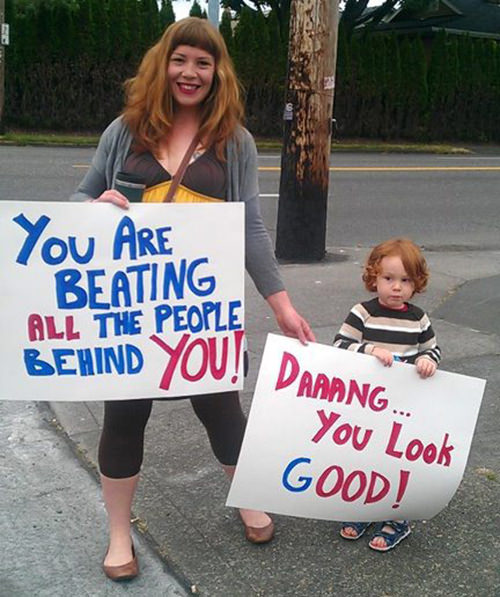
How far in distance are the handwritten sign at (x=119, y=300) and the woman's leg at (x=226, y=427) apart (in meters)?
0.13

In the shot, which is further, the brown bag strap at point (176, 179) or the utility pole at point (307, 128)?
the utility pole at point (307, 128)

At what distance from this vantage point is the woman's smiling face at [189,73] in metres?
2.49

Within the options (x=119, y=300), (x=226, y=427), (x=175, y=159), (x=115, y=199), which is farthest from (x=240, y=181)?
(x=226, y=427)

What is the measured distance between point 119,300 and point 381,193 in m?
10.8

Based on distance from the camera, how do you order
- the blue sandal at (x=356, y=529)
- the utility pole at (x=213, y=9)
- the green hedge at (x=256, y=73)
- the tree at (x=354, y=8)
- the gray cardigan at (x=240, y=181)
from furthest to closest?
the tree at (x=354, y=8)
the green hedge at (x=256, y=73)
the utility pole at (x=213, y=9)
the blue sandal at (x=356, y=529)
the gray cardigan at (x=240, y=181)

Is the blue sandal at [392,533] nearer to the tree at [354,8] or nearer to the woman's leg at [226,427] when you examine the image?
the woman's leg at [226,427]

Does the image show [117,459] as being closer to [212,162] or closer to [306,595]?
[306,595]

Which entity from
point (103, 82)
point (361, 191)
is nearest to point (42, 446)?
point (361, 191)

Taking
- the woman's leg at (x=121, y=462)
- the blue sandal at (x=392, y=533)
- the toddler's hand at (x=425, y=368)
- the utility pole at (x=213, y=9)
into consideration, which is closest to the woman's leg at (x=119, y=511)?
the woman's leg at (x=121, y=462)

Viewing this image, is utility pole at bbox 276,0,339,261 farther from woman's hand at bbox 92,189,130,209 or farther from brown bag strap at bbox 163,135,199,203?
woman's hand at bbox 92,189,130,209

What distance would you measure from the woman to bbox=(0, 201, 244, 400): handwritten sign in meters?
0.10

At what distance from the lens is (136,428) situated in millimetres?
2605

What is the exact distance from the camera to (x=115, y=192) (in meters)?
2.43

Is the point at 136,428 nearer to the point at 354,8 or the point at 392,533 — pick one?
the point at 392,533
